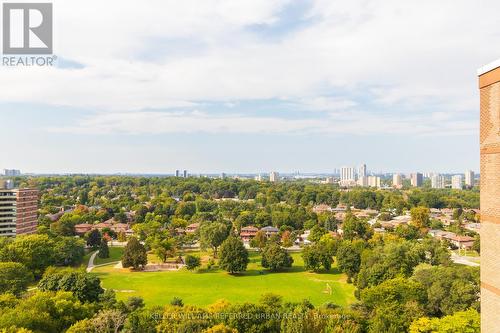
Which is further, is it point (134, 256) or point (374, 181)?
point (374, 181)

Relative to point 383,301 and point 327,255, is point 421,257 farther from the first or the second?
point 383,301

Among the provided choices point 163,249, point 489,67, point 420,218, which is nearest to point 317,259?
point 163,249

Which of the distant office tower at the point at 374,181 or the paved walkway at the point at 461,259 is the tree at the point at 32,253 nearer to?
the paved walkway at the point at 461,259

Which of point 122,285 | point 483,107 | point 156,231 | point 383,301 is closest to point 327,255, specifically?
point 383,301

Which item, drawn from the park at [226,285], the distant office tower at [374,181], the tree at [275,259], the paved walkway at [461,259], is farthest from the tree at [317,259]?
the distant office tower at [374,181]

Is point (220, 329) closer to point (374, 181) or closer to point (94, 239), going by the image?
point (94, 239)

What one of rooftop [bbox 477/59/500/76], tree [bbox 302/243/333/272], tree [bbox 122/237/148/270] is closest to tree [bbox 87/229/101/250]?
tree [bbox 122/237/148/270]
